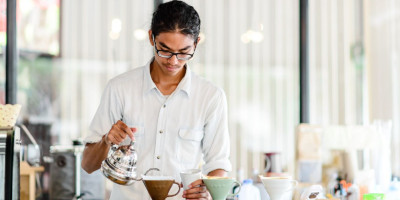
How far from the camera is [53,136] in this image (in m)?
5.08

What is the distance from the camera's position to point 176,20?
2.27m

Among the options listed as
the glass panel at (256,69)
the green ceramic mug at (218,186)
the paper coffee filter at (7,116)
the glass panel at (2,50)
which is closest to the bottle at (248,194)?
the green ceramic mug at (218,186)

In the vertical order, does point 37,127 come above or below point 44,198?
above

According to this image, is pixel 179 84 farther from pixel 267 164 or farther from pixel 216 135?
pixel 267 164

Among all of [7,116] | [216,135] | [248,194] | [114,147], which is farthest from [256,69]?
[114,147]

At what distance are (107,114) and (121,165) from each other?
15.3 inches

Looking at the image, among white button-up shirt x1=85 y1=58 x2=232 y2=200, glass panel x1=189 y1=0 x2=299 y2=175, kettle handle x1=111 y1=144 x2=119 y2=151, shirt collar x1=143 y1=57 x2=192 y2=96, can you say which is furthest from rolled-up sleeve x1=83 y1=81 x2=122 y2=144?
glass panel x1=189 y1=0 x2=299 y2=175

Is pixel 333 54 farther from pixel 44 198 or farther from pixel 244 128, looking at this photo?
pixel 44 198

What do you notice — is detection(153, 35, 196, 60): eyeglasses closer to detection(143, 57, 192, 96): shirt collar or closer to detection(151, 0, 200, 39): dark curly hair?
detection(151, 0, 200, 39): dark curly hair

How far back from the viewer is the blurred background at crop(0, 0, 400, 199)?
16.5 ft

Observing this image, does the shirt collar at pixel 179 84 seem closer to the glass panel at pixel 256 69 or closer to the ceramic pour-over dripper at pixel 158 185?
the ceramic pour-over dripper at pixel 158 185

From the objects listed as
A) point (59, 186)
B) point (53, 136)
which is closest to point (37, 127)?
point (53, 136)

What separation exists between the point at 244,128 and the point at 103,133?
3115mm

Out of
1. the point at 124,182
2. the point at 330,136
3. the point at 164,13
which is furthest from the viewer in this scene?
the point at 330,136
